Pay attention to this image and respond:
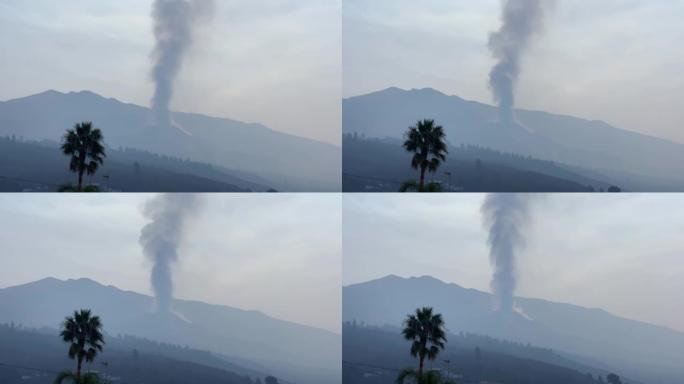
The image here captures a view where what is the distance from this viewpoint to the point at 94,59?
30734 mm

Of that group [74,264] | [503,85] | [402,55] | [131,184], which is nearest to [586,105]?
[503,85]

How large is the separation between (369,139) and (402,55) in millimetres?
3101

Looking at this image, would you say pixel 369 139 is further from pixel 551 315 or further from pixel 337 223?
pixel 551 315

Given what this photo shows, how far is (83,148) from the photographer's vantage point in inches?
1177

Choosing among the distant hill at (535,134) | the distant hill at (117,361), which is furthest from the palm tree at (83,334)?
the distant hill at (535,134)

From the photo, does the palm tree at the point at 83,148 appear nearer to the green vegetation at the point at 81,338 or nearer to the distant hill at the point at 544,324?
the green vegetation at the point at 81,338

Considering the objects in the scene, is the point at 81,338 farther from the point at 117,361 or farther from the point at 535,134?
the point at 535,134

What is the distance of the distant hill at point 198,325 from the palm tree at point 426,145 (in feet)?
20.5

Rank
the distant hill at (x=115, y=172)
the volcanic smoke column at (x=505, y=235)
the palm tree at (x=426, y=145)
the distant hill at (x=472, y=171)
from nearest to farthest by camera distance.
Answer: the volcanic smoke column at (x=505, y=235) < the distant hill at (x=115, y=172) < the distant hill at (x=472, y=171) < the palm tree at (x=426, y=145)

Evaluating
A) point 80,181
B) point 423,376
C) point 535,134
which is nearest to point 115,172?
point 80,181

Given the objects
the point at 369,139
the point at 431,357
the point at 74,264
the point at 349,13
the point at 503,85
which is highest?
the point at 349,13

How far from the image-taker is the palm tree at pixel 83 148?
29641mm

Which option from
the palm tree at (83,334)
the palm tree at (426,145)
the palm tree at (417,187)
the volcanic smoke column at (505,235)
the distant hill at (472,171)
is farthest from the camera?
the palm tree at (417,187)

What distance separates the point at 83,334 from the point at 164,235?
166 inches
